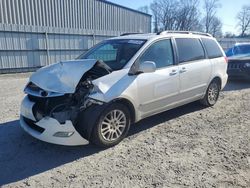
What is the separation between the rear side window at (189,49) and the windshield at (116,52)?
3.31 feet

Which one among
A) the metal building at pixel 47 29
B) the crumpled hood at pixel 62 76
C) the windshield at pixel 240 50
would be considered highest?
the metal building at pixel 47 29

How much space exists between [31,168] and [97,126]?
109 cm

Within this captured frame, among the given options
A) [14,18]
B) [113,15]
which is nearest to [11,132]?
[14,18]

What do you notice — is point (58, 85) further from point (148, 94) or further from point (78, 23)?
point (78, 23)

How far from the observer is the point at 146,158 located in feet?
12.5

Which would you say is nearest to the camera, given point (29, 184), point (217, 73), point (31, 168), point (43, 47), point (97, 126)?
point (29, 184)

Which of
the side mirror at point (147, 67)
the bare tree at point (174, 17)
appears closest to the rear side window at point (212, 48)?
the side mirror at point (147, 67)

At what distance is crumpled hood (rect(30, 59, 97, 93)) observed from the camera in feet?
12.7

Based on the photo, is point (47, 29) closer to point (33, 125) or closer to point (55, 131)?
point (33, 125)

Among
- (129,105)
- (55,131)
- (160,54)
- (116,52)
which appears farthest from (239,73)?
(55,131)

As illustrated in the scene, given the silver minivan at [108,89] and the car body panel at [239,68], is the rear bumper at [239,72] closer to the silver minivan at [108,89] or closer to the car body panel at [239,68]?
the car body panel at [239,68]

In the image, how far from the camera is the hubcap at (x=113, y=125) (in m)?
4.05

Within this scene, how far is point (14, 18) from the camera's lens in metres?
15.1

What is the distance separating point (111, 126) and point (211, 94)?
3330 millimetres
